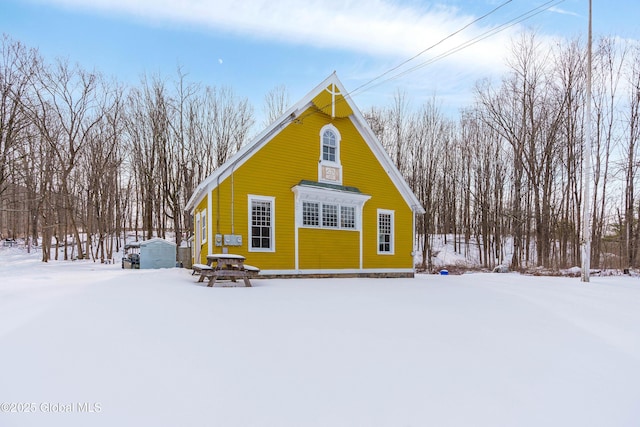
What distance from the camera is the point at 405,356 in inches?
157

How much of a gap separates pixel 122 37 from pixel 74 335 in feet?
36.8

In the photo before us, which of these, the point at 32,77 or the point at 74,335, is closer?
the point at 74,335

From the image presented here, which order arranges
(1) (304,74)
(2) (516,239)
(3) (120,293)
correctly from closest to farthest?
(3) (120,293)
(1) (304,74)
(2) (516,239)

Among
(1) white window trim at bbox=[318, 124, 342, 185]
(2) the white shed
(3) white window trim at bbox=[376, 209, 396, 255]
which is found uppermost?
(1) white window trim at bbox=[318, 124, 342, 185]

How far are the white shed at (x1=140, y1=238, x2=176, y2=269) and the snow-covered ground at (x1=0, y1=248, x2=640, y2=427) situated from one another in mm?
12872

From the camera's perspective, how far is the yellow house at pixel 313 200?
12406mm

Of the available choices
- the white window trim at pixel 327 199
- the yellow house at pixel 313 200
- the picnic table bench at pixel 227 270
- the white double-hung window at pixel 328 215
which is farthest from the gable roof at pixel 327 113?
the picnic table bench at pixel 227 270

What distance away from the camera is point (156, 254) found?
19.1 meters

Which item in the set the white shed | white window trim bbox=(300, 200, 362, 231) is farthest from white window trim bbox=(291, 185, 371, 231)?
the white shed

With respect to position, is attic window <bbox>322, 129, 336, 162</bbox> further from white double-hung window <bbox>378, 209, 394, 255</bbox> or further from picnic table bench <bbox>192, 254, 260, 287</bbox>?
picnic table bench <bbox>192, 254, 260, 287</bbox>

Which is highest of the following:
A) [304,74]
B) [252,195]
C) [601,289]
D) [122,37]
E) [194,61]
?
[194,61]

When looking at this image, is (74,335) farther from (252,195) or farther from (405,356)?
(252,195)

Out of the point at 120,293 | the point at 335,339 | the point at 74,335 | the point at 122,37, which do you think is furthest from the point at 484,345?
the point at 122,37

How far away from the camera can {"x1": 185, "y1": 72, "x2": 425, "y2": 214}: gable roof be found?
1228 centimetres
